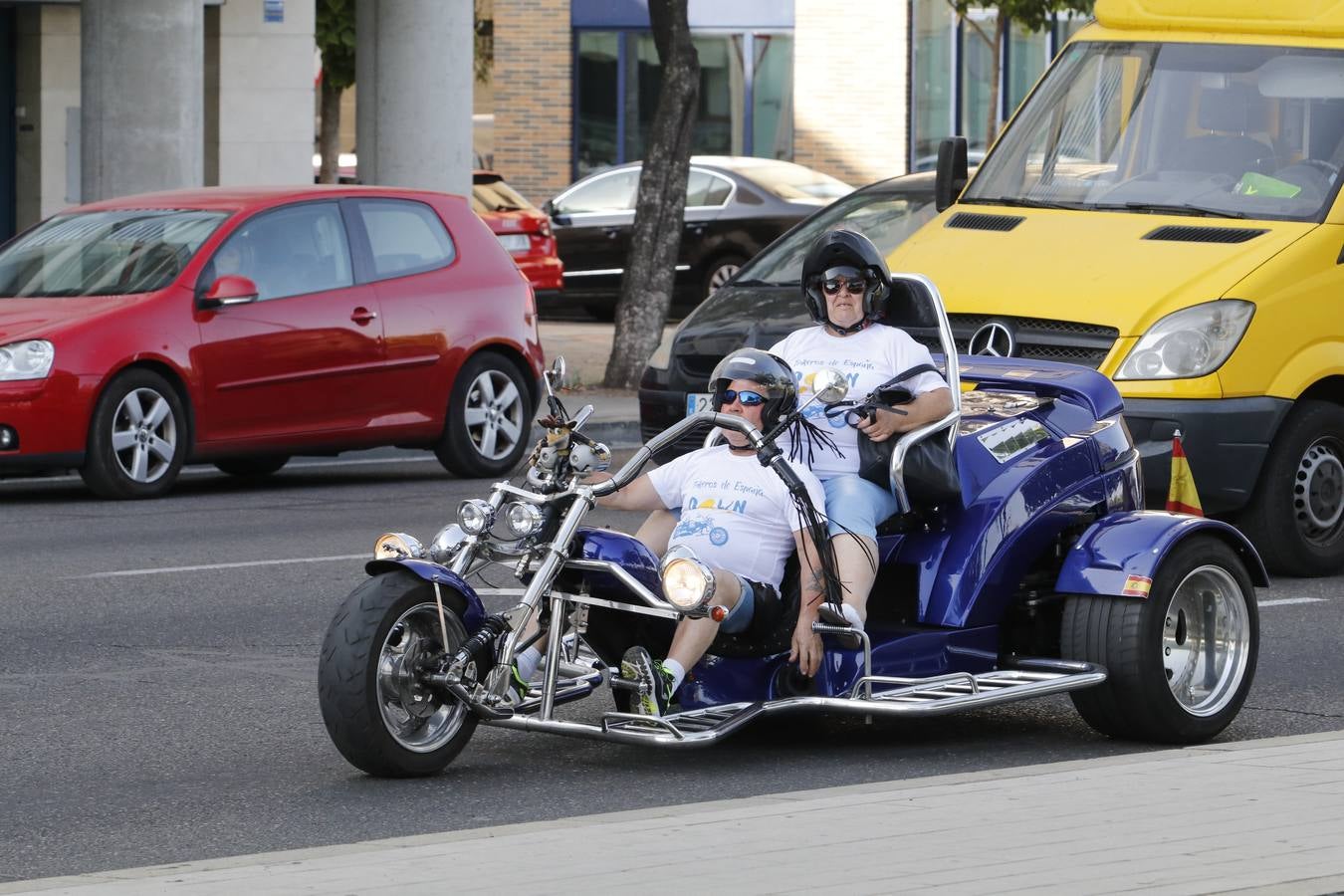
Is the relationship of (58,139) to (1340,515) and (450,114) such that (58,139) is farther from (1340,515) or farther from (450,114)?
(1340,515)

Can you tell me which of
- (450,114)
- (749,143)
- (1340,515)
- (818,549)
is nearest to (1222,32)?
(1340,515)

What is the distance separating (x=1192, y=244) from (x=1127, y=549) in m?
3.71

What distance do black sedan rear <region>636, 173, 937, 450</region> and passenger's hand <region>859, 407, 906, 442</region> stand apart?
4.49 m

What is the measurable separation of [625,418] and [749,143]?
66.5 feet

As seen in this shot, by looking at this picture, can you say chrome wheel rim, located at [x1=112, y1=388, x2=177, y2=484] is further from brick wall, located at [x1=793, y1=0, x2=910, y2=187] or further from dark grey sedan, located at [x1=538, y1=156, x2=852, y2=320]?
brick wall, located at [x1=793, y1=0, x2=910, y2=187]

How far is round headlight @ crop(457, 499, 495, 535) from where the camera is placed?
6.79 m

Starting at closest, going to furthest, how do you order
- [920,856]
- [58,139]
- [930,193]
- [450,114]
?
[920,856], [930,193], [450,114], [58,139]

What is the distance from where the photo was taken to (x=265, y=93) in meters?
23.9

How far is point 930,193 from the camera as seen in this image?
1477 cm

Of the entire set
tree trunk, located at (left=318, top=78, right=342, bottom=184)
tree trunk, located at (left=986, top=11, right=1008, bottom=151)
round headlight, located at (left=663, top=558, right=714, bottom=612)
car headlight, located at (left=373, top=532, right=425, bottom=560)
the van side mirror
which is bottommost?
round headlight, located at (left=663, top=558, right=714, bottom=612)

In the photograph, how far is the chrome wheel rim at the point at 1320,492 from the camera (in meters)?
11.2

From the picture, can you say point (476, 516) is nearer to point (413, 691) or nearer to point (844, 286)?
point (413, 691)

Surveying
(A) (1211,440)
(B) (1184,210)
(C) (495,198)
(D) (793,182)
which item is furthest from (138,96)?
(A) (1211,440)

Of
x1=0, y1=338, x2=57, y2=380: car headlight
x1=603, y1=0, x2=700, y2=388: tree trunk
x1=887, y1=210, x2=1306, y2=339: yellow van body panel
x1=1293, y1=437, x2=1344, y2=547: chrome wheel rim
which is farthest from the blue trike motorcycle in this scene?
x1=603, y1=0, x2=700, y2=388: tree trunk
